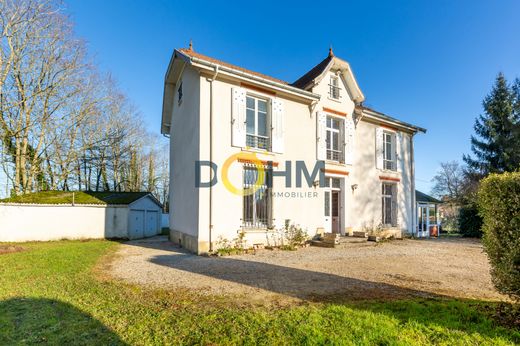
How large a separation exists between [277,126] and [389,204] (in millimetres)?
8880

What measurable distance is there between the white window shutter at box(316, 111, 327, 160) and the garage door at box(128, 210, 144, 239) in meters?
11.7

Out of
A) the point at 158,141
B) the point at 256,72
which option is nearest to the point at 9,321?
the point at 256,72

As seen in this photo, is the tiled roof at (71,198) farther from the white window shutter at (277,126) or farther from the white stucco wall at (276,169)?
the white window shutter at (277,126)

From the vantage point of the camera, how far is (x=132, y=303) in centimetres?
428

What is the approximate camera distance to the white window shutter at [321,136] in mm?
12430

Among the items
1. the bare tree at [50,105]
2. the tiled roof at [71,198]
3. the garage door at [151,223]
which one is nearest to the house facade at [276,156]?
the tiled roof at [71,198]

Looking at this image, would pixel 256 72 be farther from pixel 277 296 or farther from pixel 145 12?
pixel 277 296

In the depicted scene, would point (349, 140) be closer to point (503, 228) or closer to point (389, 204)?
point (389, 204)

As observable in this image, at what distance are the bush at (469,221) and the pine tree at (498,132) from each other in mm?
5607

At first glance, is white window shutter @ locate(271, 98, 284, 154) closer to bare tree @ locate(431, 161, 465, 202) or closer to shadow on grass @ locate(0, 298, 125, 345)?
shadow on grass @ locate(0, 298, 125, 345)

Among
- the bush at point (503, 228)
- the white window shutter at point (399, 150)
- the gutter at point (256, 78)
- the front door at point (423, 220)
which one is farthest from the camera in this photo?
the front door at point (423, 220)

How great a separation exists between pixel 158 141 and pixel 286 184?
2360 centimetres

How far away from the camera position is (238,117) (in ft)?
34.0

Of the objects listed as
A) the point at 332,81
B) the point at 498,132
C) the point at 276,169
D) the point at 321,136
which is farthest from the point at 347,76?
the point at 498,132
